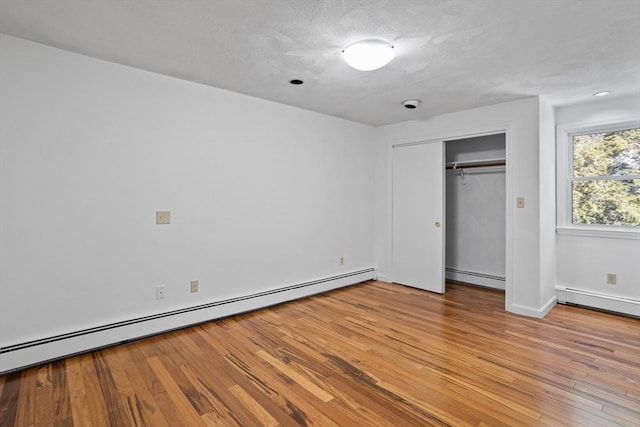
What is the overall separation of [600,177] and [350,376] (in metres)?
3.64

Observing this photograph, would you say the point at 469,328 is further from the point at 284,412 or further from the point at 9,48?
the point at 9,48

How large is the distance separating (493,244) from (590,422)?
2972 mm

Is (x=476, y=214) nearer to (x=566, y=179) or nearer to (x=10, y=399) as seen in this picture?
(x=566, y=179)

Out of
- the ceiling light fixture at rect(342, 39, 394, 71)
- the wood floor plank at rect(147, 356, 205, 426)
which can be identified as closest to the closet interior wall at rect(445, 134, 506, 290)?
the ceiling light fixture at rect(342, 39, 394, 71)

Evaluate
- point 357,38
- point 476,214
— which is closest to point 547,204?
point 476,214

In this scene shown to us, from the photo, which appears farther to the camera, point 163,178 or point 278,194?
point 278,194

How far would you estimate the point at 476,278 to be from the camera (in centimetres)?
469

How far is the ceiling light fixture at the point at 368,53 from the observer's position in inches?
88.0

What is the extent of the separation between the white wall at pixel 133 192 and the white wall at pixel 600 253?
9.89 ft

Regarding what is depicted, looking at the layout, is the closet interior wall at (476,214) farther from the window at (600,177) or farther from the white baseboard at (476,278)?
the window at (600,177)

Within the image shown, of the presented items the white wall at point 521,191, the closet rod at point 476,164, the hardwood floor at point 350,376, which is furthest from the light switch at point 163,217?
the closet rod at point 476,164

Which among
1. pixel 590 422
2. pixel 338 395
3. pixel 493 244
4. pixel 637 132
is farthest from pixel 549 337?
pixel 637 132

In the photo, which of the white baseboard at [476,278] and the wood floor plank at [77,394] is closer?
the wood floor plank at [77,394]

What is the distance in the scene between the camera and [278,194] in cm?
379
